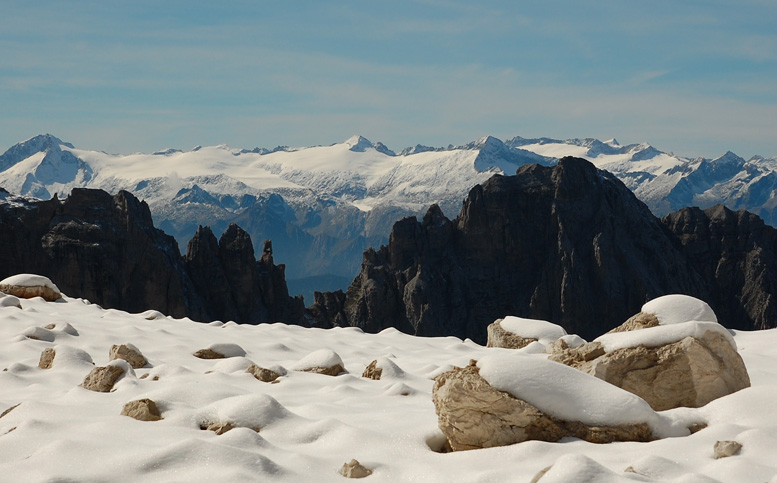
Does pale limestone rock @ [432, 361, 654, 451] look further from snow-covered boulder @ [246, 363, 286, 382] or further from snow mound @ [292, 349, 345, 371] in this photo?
snow mound @ [292, 349, 345, 371]

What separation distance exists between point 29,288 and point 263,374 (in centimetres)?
1419

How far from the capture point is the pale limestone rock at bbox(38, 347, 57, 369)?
12914 millimetres

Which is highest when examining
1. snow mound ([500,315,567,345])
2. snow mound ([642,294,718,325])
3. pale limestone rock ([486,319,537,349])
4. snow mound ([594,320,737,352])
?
snow mound ([594,320,737,352])

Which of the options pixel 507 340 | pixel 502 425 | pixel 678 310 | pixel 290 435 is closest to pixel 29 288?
pixel 507 340

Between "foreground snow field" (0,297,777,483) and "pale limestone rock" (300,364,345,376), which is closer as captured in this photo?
"foreground snow field" (0,297,777,483)

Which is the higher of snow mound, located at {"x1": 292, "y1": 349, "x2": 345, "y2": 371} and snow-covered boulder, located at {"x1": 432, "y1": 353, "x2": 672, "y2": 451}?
snow-covered boulder, located at {"x1": 432, "y1": 353, "x2": 672, "y2": 451}

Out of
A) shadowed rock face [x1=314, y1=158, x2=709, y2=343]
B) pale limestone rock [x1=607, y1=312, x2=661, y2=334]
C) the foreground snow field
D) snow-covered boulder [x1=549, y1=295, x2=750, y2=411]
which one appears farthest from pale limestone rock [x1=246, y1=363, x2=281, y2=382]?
shadowed rock face [x1=314, y1=158, x2=709, y2=343]

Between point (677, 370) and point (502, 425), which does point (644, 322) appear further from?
point (502, 425)

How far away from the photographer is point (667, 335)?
10984mm

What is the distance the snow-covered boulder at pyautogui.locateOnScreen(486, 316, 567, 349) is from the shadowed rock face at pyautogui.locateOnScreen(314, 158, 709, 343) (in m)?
104

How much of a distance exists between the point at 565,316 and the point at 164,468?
128389mm

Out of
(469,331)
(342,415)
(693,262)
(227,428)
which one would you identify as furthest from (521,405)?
(693,262)

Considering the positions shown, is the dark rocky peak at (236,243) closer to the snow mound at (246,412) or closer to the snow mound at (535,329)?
the snow mound at (535,329)

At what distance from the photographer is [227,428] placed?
8984 mm
